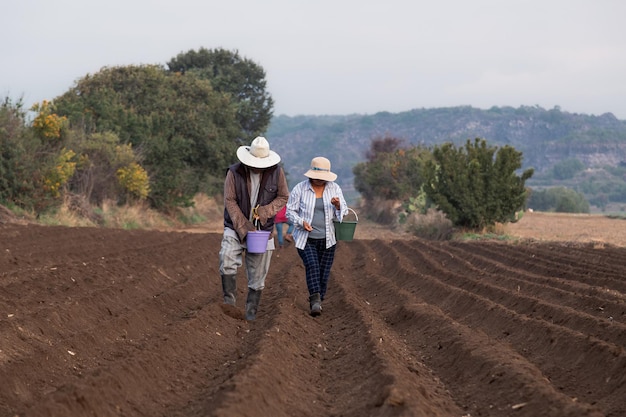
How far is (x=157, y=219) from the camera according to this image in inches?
1423

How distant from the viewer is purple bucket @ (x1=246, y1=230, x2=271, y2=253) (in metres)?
9.69

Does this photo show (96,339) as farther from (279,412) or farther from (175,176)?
(175,176)

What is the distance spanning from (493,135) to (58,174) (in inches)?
6349

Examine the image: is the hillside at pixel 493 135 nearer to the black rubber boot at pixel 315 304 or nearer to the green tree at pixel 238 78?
the green tree at pixel 238 78

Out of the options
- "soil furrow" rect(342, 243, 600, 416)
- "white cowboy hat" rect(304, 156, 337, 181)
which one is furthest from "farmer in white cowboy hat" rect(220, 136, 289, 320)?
"soil furrow" rect(342, 243, 600, 416)

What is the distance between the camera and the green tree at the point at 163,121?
3612cm

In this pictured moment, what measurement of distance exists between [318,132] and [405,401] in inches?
7627

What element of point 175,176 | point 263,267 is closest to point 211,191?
point 175,176

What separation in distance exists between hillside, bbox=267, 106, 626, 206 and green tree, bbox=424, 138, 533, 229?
116m

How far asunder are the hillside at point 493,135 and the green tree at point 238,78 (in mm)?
79105

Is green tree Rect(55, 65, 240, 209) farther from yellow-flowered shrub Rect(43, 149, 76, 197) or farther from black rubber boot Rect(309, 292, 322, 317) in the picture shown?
black rubber boot Rect(309, 292, 322, 317)

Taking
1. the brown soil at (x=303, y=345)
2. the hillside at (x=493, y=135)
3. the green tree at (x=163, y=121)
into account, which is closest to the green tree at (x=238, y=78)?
the green tree at (x=163, y=121)

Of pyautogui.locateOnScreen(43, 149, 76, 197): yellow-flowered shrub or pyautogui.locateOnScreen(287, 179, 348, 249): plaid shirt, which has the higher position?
pyautogui.locateOnScreen(287, 179, 348, 249): plaid shirt

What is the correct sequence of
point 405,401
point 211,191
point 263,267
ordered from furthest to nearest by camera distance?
point 211,191 → point 263,267 → point 405,401
